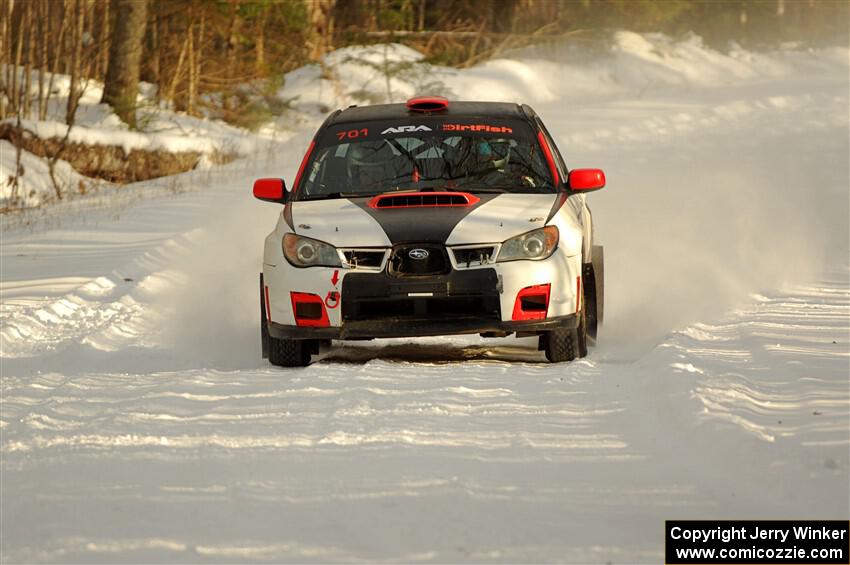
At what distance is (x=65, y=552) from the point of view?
15.5 feet

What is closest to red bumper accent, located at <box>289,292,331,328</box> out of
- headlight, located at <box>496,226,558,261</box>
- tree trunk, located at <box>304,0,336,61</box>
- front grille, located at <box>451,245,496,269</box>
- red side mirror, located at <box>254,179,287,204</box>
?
front grille, located at <box>451,245,496,269</box>

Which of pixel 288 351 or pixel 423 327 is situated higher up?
pixel 423 327

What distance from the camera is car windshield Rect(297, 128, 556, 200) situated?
9242mm

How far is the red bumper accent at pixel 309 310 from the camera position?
848cm

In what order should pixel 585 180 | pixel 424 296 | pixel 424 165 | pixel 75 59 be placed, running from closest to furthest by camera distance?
1. pixel 424 296
2. pixel 585 180
3. pixel 424 165
4. pixel 75 59

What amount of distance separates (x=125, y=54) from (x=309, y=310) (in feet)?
→ 56.8

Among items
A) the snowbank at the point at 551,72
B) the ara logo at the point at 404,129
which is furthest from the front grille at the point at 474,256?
the snowbank at the point at 551,72

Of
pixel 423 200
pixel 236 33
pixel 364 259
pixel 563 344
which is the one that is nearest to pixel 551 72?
pixel 236 33

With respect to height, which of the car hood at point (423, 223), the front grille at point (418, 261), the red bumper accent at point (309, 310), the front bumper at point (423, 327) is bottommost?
the front bumper at point (423, 327)

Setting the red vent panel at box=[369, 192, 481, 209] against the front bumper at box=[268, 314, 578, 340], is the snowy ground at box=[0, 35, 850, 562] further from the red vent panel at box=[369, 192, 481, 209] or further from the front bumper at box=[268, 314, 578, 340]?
the red vent panel at box=[369, 192, 481, 209]

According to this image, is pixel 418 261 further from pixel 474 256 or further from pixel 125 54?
pixel 125 54

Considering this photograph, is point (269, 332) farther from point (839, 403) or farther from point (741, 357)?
point (839, 403)

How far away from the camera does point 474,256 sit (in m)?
8.38

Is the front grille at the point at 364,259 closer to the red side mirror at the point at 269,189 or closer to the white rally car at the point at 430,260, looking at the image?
the white rally car at the point at 430,260
